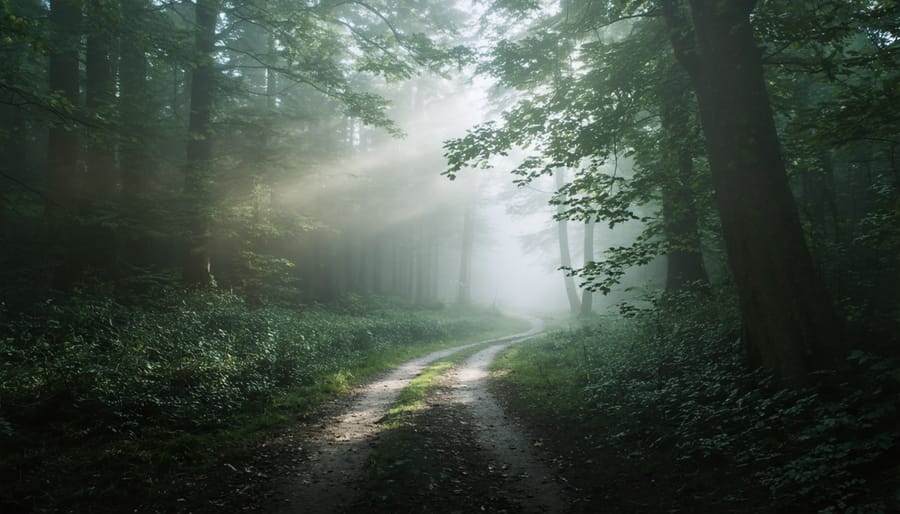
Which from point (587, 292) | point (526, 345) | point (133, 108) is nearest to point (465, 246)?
point (587, 292)

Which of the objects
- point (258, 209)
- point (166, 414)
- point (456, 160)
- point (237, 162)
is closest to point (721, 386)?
point (456, 160)

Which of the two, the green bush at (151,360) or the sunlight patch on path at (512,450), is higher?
the green bush at (151,360)

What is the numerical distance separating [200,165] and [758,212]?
15303 millimetres

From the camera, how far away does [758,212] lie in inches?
253

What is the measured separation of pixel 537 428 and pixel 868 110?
7086 mm

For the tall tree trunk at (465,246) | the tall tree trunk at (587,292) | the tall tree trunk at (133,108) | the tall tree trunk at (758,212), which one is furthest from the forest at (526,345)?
the tall tree trunk at (465,246)

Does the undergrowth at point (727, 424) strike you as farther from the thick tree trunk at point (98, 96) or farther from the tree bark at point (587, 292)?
the tree bark at point (587, 292)

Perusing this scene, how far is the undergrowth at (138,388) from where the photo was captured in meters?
6.17

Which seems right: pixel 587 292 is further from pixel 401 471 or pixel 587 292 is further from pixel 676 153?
pixel 401 471

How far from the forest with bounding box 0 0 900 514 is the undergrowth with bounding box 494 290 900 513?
4 cm

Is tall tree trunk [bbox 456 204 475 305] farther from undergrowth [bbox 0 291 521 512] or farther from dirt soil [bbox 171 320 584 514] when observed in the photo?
dirt soil [bbox 171 320 584 514]

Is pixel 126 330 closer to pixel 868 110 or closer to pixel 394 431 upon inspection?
pixel 394 431

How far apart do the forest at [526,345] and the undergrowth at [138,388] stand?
0.06 metres

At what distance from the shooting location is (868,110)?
6.60m
